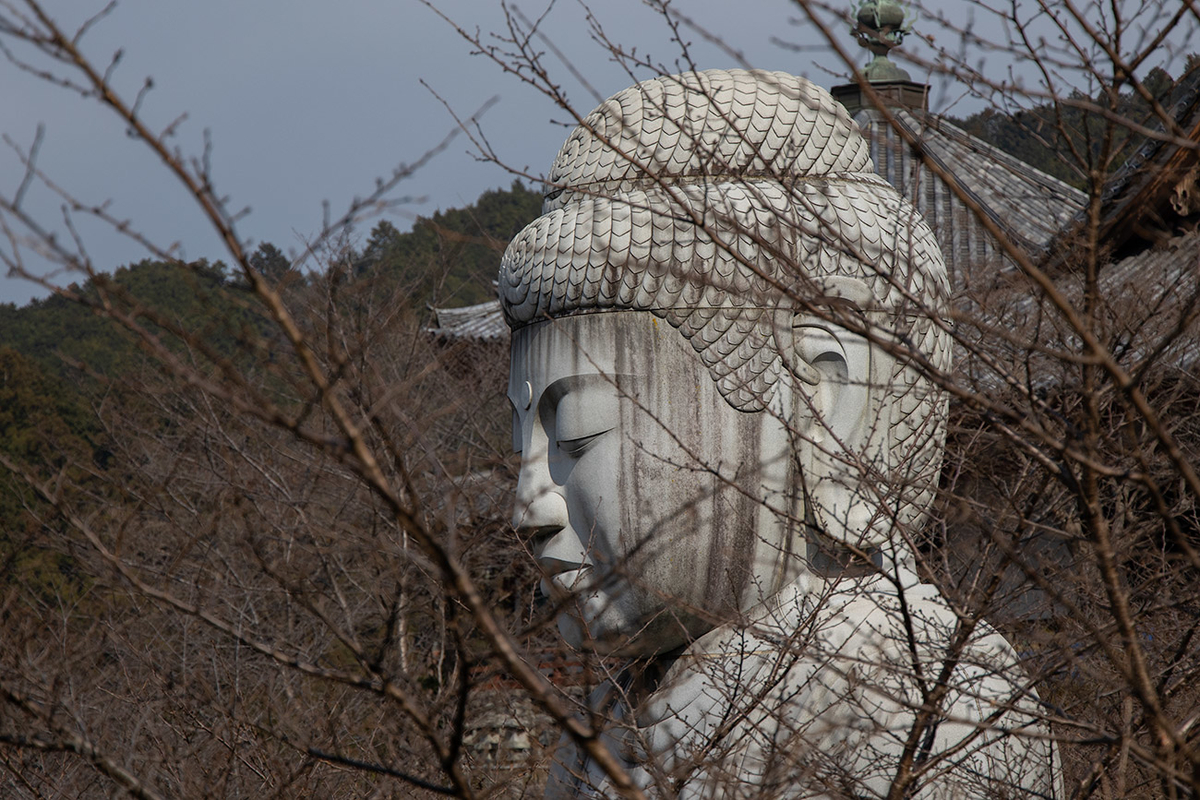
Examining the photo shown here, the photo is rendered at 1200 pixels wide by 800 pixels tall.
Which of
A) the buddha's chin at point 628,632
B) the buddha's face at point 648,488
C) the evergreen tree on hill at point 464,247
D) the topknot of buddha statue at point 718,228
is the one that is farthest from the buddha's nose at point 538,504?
the evergreen tree on hill at point 464,247

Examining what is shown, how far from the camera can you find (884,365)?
2.88m

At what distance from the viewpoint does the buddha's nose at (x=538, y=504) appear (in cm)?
291

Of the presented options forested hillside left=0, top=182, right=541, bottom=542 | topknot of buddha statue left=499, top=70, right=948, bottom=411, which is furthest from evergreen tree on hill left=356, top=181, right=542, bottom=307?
topknot of buddha statue left=499, top=70, right=948, bottom=411

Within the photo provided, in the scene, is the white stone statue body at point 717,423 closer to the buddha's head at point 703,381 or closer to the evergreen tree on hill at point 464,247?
the buddha's head at point 703,381

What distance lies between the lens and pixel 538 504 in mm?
2920

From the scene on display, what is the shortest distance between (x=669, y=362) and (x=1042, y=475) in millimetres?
872

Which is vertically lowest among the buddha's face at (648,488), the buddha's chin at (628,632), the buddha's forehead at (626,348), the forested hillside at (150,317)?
the buddha's chin at (628,632)

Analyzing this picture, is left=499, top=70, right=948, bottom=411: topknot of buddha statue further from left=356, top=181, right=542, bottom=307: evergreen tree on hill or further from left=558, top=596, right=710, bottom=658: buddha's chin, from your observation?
left=356, top=181, right=542, bottom=307: evergreen tree on hill

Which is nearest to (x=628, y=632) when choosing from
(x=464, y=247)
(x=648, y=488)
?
(x=648, y=488)

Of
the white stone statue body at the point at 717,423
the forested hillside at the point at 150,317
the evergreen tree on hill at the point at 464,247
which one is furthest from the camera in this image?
the evergreen tree on hill at the point at 464,247

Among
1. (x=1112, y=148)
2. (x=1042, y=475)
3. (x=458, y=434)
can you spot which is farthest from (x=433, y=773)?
(x=458, y=434)

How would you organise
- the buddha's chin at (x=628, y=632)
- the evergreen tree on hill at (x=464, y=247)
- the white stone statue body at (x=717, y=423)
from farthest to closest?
the evergreen tree on hill at (x=464, y=247), the buddha's chin at (x=628, y=632), the white stone statue body at (x=717, y=423)

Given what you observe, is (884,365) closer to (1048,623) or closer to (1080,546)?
(1080,546)

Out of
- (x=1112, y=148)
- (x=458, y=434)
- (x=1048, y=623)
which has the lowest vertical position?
(x=1048, y=623)
